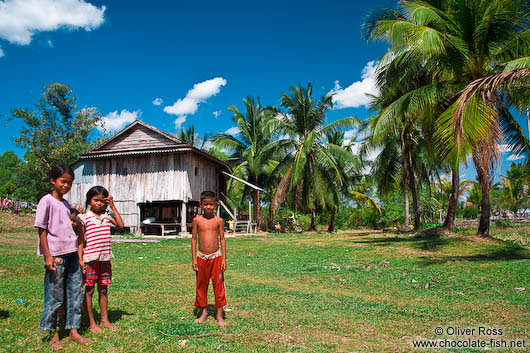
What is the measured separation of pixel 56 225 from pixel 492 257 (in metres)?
10.8

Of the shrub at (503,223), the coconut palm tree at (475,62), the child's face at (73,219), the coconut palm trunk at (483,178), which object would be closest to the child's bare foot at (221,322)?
the child's face at (73,219)

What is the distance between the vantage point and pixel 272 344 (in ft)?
12.8

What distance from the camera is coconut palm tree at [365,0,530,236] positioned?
9.71 m

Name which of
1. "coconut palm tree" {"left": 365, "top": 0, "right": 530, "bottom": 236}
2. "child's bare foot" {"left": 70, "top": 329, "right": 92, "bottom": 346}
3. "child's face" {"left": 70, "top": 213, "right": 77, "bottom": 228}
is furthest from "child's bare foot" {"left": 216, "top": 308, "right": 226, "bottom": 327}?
"coconut palm tree" {"left": 365, "top": 0, "right": 530, "bottom": 236}

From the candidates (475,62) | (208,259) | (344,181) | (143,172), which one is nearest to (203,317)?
(208,259)

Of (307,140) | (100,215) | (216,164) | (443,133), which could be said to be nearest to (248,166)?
(216,164)

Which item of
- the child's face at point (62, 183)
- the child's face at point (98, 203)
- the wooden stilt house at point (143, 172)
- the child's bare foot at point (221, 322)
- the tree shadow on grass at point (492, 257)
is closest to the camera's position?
the child's face at point (62, 183)

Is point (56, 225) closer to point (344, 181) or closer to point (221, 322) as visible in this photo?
point (221, 322)

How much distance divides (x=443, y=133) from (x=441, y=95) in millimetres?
3034

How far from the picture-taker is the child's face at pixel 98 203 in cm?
438

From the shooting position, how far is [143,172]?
23266 mm

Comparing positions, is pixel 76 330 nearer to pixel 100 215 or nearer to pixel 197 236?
pixel 100 215

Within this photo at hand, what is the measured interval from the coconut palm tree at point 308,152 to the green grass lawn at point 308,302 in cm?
1587

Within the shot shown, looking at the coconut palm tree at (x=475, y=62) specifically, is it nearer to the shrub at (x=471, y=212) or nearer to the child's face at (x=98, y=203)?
the child's face at (x=98, y=203)
